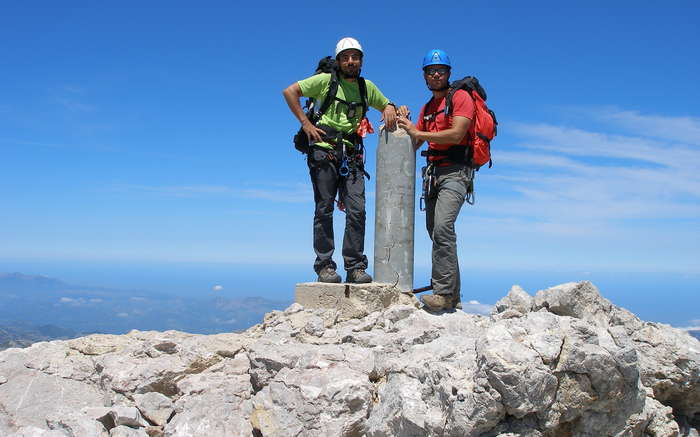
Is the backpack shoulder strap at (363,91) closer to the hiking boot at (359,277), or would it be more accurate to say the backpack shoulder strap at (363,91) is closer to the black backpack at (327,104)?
the black backpack at (327,104)

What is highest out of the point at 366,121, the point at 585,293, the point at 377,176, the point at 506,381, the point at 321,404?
the point at 366,121

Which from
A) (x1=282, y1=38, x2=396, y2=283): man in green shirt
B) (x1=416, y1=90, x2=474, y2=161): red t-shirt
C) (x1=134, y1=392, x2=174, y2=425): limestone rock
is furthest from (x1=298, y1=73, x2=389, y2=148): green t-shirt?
(x1=134, y1=392, x2=174, y2=425): limestone rock

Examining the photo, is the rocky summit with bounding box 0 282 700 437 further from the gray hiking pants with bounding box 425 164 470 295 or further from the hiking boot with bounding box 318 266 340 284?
the hiking boot with bounding box 318 266 340 284

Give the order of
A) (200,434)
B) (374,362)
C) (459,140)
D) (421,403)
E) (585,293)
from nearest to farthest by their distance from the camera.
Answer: (421,403) < (200,434) < (374,362) < (585,293) < (459,140)

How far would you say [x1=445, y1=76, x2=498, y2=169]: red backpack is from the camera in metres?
8.76

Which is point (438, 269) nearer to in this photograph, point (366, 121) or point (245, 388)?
point (366, 121)

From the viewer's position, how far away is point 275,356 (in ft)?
19.4

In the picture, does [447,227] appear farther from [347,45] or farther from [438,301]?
[347,45]

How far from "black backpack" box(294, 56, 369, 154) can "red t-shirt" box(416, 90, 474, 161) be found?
3.10 feet

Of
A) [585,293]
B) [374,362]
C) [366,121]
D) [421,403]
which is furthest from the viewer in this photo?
[366,121]

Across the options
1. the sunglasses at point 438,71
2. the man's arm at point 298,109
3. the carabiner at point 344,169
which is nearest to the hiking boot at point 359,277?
the carabiner at point 344,169

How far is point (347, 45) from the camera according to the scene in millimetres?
→ 9000

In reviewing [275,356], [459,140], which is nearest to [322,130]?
[459,140]

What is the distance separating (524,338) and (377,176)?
5112 millimetres
